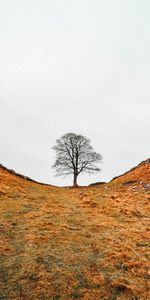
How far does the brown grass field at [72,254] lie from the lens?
11.6 metres

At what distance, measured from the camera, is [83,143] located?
290 feet

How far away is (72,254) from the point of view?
48.3ft

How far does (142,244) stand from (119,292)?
19.4 feet

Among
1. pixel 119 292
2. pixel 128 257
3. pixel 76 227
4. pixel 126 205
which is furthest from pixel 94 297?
pixel 126 205

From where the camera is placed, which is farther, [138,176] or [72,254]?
[138,176]

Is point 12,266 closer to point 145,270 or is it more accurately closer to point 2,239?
point 2,239

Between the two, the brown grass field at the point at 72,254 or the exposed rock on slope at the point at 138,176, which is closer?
the brown grass field at the point at 72,254

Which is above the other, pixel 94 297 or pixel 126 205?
pixel 126 205

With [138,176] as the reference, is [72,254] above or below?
below

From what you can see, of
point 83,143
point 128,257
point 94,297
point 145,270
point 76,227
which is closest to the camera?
point 94,297

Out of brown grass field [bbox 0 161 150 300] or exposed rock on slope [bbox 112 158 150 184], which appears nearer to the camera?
brown grass field [bbox 0 161 150 300]

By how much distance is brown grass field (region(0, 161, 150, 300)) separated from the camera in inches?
455

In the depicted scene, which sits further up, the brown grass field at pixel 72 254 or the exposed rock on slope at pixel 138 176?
the exposed rock on slope at pixel 138 176

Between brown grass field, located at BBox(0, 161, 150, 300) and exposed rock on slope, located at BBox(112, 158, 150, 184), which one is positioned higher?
exposed rock on slope, located at BBox(112, 158, 150, 184)
